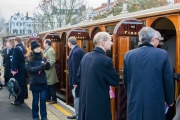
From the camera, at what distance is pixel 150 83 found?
3684 millimetres

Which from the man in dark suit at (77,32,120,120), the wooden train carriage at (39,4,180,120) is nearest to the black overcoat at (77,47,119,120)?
the man in dark suit at (77,32,120,120)

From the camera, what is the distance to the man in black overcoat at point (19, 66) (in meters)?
7.88

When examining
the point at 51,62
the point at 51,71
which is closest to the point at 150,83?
the point at 51,62

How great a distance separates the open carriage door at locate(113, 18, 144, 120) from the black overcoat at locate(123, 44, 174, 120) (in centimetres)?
154

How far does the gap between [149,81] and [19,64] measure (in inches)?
206

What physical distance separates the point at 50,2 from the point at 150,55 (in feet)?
97.3

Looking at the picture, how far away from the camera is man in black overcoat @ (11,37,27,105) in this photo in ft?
25.8

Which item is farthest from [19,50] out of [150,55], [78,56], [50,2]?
[50,2]

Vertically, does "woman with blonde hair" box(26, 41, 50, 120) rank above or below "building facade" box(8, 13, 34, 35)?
below

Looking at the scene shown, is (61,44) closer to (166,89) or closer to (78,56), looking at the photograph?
(78,56)

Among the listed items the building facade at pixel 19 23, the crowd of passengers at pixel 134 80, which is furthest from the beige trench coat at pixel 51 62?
the building facade at pixel 19 23

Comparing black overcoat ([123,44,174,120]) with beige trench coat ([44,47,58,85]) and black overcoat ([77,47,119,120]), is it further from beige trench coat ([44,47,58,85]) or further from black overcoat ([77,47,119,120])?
beige trench coat ([44,47,58,85])

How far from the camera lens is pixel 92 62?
405 cm

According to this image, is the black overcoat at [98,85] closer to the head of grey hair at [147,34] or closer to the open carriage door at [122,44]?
the head of grey hair at [147,34]
